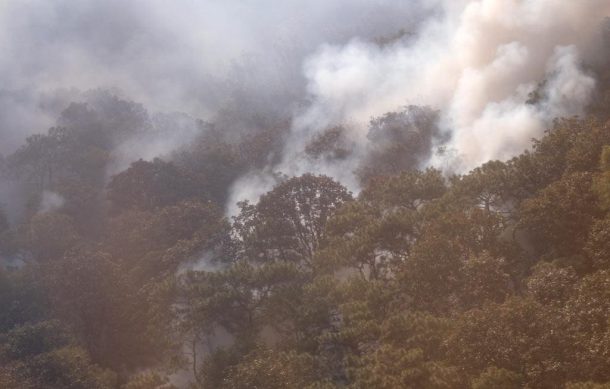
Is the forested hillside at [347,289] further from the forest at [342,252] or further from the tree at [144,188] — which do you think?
the tree at [144,188]

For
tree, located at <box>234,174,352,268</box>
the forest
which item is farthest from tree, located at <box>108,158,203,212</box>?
tree, located at <box>234,174,352,268</box>

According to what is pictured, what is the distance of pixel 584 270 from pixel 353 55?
69007 millimetres

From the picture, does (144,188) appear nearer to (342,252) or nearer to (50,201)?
(50,201)

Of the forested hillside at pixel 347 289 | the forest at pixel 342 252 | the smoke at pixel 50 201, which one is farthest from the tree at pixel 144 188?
the smoke at pixel 50 201

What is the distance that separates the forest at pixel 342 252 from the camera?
31.3 meters

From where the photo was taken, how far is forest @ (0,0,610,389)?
3133cm

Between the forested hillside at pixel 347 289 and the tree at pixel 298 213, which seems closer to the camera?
the forested hillside at pixel 347 289

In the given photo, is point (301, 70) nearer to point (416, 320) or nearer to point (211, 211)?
point (211, 211)

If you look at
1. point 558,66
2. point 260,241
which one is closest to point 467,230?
point 260,241

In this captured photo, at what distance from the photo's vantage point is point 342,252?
44844mm

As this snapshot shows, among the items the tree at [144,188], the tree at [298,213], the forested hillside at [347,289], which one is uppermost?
the tree at [144,188]

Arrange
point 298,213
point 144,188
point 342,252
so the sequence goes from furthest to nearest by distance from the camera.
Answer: point 144,188, point 298,213, point 342,252

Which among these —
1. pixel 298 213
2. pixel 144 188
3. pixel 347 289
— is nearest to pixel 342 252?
pixel 347 289

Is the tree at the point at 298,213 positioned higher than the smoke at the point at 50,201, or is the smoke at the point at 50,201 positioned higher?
the smoke at the point at 50,201
